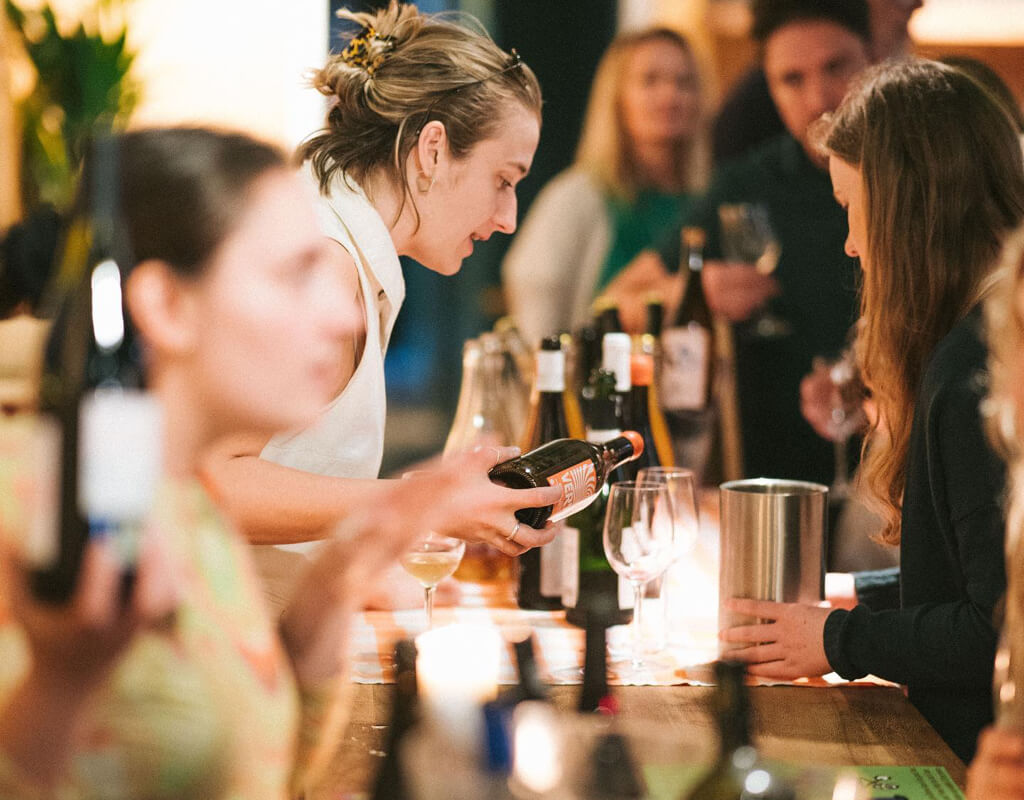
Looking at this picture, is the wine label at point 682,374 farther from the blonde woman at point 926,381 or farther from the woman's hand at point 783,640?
the woman's hand at point 783,640

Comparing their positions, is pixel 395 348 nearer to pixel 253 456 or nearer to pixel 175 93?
pixel 175 93

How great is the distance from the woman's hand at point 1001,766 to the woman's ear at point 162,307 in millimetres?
529

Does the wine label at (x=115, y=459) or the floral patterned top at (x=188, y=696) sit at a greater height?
the wine label at (x=115, y=459)

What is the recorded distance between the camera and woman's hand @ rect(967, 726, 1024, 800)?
674 millimetres

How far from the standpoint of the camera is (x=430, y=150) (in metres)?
1.42

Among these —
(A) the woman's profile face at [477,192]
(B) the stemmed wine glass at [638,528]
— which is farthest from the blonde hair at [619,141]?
(B) the stemmed wine glass at [638,528]

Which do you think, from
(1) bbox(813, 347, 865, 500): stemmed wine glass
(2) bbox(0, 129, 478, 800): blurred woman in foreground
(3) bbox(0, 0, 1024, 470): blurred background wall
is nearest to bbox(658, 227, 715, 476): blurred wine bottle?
(1) bbox(813, 347, 865, 500): stemmed wine glass

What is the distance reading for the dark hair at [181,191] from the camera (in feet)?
2.12

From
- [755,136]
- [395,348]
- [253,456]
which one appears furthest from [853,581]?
[395,348]

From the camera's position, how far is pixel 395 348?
14.0ft

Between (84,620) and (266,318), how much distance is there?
0.20 meters

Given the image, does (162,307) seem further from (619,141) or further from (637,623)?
(619,141)

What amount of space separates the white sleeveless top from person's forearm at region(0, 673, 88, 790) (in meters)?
0.79

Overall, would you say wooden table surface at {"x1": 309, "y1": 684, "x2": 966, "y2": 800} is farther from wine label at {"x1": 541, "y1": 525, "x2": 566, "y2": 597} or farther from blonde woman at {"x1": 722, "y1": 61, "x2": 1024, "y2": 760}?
wine label at {"x1": 541, "y1": 525, "x2": 566, "y2": 597}
